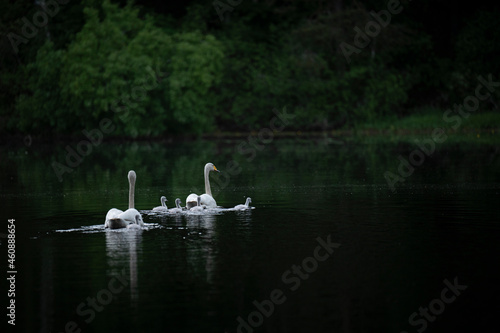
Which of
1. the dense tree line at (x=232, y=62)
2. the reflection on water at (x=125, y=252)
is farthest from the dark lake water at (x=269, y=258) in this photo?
the dense tree line at (x=232, y=62)

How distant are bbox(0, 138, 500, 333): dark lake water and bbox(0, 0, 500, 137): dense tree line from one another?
31845 millimetres

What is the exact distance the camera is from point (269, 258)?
13.4 metres

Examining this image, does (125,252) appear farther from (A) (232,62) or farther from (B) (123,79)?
(A) (232,62)

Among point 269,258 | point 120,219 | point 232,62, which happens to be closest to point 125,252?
point 120,219

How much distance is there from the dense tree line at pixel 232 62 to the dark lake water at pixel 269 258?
31.8 metres

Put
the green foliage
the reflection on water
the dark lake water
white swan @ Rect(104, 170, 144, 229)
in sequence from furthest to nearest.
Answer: the green foliage
white swan @ Rect(104, 170, 144, 229)
the reflection on water
the dark lake water

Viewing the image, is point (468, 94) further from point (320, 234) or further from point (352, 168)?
point (320, 234)

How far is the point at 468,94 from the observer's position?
63.9 m

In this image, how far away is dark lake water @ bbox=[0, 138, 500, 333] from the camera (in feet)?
33.0

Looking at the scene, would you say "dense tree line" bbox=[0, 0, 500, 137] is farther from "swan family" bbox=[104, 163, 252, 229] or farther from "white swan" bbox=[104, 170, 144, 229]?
"white swan" bbox=[104, 170, 144, 229]

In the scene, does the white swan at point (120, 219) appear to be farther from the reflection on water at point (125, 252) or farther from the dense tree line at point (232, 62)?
the dense tree line at point (232, 62)

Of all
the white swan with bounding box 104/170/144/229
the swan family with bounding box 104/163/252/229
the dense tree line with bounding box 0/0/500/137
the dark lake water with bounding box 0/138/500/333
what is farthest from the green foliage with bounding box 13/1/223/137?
the white swan with bounding box 104/170/144/229

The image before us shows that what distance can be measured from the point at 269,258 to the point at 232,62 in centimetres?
5667

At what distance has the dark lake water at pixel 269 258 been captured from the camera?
1005cm
